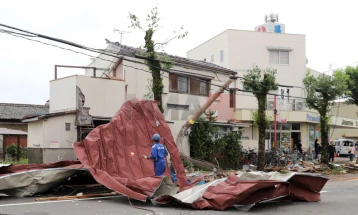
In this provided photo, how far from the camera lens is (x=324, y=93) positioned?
23766 millimetres

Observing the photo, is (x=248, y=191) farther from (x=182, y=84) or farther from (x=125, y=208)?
(x=182, y=84)

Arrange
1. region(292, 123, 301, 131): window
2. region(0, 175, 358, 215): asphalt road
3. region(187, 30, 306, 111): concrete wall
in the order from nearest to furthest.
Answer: region(0, 175, 358, 215): asphalt road, region(187, 30, 306, 111): concrete wall, region(292, 123, 301, 131): window

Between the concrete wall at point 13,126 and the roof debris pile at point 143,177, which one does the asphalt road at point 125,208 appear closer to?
the roof debris pile at point 143,177

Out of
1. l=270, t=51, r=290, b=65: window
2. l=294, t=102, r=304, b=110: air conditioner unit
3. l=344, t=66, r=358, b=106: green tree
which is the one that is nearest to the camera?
l=344, t=66, r=358, b=106: green tree

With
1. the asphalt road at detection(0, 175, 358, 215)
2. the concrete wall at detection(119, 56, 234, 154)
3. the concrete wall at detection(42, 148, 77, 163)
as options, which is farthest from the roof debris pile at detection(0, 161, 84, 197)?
the concrete wall at detection(119, 56, 234, 154)

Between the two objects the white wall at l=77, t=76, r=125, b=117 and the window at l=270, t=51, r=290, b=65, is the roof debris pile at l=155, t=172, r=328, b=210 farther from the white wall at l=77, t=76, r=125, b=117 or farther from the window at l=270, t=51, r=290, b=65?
the window at l=270, t=51, r=290, b=65

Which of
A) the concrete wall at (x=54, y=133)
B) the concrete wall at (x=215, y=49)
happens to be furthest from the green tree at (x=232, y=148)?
the concrete wall at (x=215, y=49)

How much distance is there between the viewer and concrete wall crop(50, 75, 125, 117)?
68.0 ft

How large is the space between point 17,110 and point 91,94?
16.9 metres

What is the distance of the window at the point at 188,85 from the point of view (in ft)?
82.0

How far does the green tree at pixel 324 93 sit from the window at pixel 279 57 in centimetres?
1301

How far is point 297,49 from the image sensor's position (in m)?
37.8

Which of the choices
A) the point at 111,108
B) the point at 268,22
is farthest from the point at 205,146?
the point at 268,22

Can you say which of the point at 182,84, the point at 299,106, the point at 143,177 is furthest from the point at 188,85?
the point at 299,106
